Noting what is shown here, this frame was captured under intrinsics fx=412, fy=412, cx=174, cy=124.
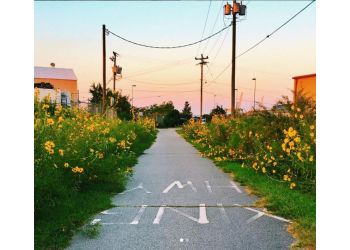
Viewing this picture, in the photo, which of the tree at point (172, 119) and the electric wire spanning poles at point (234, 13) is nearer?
the electric wire spanning poles at point (234, 13)

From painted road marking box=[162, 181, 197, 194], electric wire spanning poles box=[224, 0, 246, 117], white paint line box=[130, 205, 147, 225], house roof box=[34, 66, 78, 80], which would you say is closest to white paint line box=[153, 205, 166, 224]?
white paint line box=[130, 205, 147, 225]

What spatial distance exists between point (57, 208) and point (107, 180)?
237 cm

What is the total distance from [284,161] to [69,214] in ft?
14.8

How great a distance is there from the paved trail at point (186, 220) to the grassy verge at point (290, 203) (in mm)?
170

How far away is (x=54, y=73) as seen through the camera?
220 ft

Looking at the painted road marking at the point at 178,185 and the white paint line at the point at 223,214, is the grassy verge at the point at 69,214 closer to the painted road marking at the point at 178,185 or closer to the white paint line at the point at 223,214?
the painted road marking at the point at 178,185

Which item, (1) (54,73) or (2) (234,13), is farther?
(1) (54,73)

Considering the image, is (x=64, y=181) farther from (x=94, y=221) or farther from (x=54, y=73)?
(x=54, y=73)

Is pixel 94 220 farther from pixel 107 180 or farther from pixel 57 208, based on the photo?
pixel 107 180

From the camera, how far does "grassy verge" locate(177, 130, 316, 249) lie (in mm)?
4717

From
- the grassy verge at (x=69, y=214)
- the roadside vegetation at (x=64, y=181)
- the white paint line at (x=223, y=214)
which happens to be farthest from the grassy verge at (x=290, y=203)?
the grassy verge at (x=69, y=214)

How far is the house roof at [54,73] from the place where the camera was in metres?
64.3

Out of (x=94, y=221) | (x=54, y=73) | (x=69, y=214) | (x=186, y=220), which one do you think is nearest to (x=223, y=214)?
(x=186, y=220)
